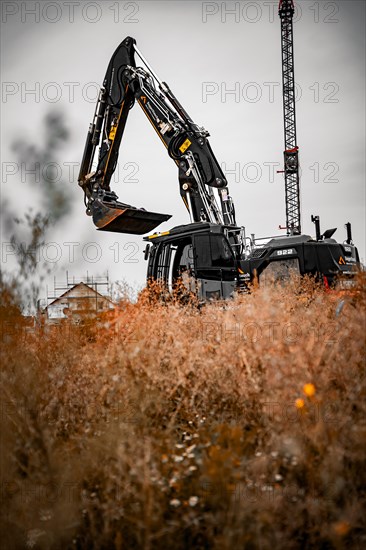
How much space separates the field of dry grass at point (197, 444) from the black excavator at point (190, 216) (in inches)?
134

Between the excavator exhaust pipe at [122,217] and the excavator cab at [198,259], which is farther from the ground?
the excavator exhaust pipe at [122,217]

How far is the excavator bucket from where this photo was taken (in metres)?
10.2

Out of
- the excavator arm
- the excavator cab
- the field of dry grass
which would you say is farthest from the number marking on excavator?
the field of dry grass

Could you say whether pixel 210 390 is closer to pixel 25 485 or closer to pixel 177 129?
pixel 25 485

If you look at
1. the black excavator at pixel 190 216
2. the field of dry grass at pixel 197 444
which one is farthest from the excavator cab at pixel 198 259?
the field of dry grass at pixel 197 444

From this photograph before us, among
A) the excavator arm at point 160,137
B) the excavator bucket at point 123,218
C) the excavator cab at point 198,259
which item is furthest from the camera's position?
the excavator bucket at point 123,218

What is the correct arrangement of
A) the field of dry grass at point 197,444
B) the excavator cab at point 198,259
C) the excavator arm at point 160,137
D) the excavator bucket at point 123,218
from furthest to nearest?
the excavator bucket at point 123,218, the excavator arm at point 160,137, the excavator cab at point 198,259, the field of dry grass at point 197,444

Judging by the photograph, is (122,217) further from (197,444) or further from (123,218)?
(197,444)

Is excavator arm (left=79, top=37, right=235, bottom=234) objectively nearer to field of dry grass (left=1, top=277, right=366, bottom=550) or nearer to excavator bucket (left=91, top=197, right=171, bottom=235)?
excavator bucket (left=91, top=197, right=171, bottom=235)

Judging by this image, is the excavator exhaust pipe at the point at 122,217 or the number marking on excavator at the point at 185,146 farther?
the excavator exhaust pipe at the point at 122,217

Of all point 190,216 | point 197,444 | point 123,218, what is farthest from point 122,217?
point 197,444

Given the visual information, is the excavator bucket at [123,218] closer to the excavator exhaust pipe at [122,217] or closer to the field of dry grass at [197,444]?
the excavator exhaust pipe at [122,217]

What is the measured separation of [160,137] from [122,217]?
191cm

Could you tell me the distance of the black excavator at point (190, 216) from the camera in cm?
826
